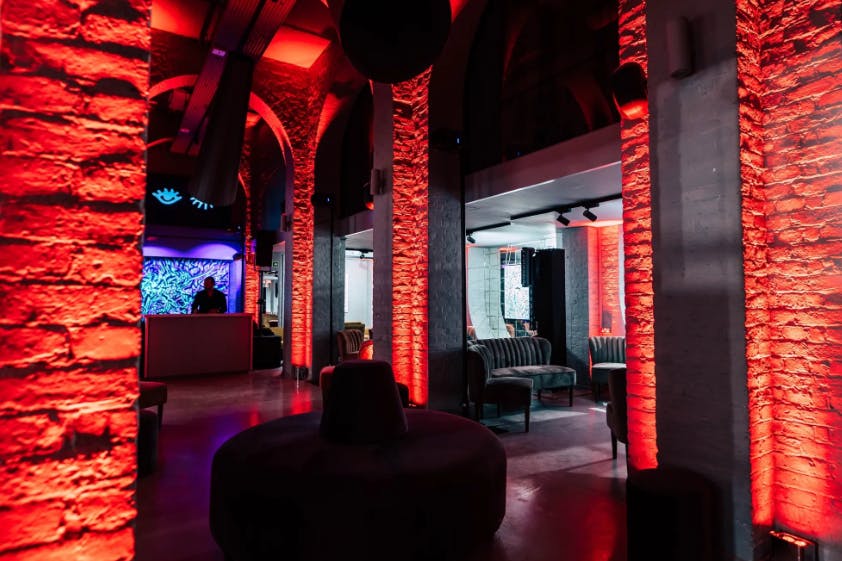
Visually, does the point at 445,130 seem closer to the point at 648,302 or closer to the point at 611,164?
the point at 611,164

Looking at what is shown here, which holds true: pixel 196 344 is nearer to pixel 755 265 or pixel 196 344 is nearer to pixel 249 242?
pixel 249 242

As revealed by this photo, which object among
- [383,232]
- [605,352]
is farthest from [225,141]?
[605,352]

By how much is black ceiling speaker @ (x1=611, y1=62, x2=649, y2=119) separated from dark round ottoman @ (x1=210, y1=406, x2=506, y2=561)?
246cm

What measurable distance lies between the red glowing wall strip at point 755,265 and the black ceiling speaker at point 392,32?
161 centimetres

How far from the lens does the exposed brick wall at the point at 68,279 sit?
3.72 ft

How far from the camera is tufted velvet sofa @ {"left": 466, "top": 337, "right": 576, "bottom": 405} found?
5.67 m

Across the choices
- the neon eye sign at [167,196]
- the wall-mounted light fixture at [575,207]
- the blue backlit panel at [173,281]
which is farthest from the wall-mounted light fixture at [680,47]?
the neon eye sign at [167,196]

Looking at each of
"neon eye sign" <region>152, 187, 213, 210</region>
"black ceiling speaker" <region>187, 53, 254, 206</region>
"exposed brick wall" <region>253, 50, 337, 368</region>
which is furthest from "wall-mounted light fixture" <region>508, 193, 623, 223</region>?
"neon eye sign" <region>152, 187, 213, 210</region>

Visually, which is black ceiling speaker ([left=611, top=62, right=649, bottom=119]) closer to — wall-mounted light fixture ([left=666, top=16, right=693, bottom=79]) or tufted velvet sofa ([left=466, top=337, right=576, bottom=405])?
wall-mounted light fixture ([left=666, top=16, right=693, bottom=79])

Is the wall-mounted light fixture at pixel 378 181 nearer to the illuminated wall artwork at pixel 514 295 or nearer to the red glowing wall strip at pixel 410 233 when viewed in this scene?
the red glowing wall strip at pixel 410 233

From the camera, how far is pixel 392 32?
2342mm

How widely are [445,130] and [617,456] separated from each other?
3.80 m

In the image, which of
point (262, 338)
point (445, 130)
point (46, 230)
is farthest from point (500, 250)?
point (46, 230)

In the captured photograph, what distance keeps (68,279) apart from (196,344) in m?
8.28
